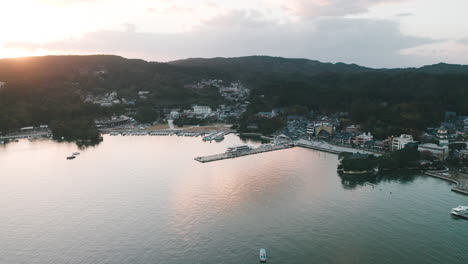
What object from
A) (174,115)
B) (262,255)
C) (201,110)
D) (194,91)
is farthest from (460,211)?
(194,91)

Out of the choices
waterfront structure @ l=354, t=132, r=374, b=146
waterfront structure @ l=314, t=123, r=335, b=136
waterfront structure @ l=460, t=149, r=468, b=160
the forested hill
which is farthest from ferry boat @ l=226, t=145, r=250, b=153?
the forested hill

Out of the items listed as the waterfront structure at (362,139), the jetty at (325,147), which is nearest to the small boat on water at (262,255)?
the jetty at (325,147)

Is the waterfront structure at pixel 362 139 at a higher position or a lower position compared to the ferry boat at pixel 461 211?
higher

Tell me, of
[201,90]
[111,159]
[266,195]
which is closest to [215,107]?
[201,90]

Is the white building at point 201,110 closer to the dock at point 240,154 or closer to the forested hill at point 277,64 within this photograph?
the dock at point 240,154

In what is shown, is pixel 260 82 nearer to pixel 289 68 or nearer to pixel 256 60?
pixel 289 68
